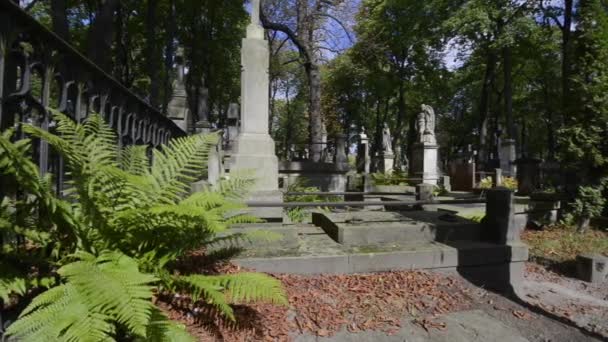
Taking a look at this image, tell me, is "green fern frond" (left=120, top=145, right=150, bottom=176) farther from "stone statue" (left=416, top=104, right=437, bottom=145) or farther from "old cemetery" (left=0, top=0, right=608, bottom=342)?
"stone statue" (left=416, top=104, right=437, bottom=145)

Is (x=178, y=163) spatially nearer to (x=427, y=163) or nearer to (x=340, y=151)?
(x=340, y=151)

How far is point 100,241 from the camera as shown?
6.84 ft

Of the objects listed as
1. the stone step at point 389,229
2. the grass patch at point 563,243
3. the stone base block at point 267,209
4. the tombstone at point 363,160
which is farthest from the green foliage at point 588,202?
the tombstone at point 363,160

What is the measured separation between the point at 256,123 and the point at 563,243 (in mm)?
6147

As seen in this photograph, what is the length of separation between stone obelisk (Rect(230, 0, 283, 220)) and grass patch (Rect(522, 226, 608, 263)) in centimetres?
469

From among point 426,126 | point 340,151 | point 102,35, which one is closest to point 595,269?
point 340,151

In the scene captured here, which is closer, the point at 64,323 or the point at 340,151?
the point at 64,323

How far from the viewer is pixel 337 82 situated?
31.5 m

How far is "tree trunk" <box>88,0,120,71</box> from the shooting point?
9184 millimetres

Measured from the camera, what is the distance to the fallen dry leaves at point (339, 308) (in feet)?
7.73

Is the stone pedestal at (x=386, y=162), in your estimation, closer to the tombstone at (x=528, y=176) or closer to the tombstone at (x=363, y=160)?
the tombstone at (x=363, y=160)

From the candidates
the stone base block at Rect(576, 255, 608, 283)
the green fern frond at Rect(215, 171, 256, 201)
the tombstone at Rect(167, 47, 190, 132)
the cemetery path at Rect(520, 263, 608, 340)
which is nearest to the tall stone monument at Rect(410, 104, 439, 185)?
the tombstone at Rect(167, 47, 190, 132)

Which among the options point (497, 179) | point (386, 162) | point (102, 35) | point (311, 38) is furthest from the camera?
point (386, 162)

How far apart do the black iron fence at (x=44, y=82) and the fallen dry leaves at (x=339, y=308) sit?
1.53 metres
